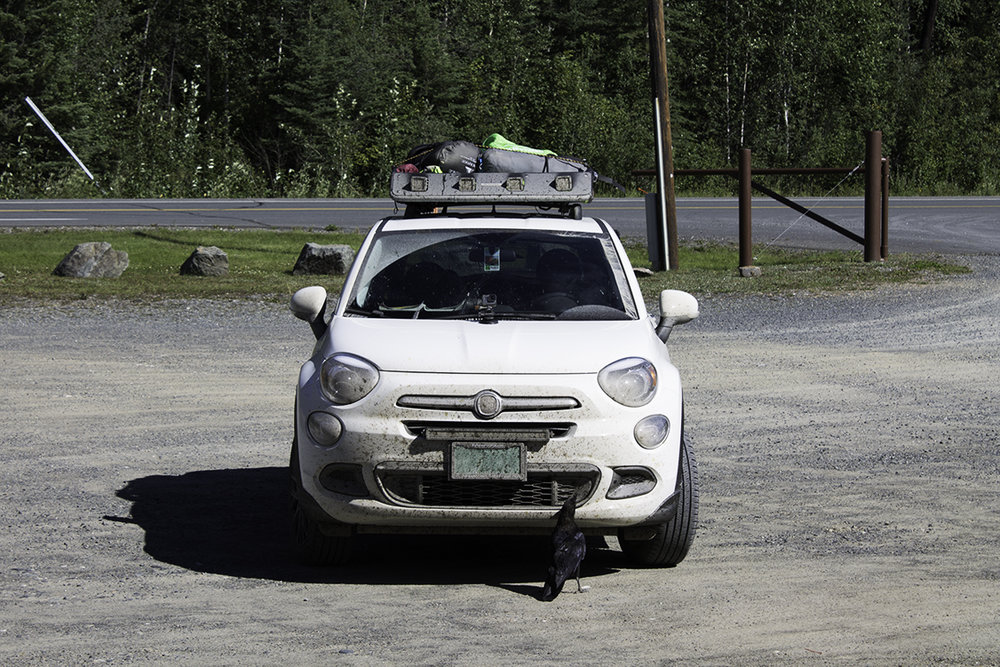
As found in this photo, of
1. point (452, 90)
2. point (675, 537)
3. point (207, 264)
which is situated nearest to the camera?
point (675, 537)

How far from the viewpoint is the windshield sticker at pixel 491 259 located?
7.05 m

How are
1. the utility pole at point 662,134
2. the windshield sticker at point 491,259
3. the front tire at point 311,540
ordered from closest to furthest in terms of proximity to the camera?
the front tire at point 311,540, the windshield sticker at point 491,259, the utility pole at point 662,134

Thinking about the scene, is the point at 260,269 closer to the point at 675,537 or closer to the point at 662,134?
the point at 662,134

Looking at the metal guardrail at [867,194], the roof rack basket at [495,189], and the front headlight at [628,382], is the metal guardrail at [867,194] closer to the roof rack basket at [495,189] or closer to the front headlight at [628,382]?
the roof rack basket at [495,189]

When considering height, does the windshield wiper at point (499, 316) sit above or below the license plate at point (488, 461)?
above

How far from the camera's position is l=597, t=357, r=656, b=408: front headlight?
5.96 meters

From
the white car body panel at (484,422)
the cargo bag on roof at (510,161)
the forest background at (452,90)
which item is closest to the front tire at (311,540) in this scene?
the white car body panel at (484,422)

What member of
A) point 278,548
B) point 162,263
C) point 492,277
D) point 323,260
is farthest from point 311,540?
point 162,263

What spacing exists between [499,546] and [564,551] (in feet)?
4.06

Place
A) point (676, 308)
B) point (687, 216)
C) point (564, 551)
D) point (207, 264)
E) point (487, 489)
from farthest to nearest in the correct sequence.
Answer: point (687, 216)
point (207, 264)
point (676, 308)
point (487, 489)
point (564, 551)

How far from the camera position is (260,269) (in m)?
21.1

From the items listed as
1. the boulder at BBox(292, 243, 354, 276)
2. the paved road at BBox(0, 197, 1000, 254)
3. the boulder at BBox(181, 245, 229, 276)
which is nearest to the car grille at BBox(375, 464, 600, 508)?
the boulder at BBox(292, 243, 354, 276)

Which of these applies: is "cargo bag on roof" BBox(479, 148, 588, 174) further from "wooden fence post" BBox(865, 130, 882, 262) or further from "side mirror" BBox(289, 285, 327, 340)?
"wooden fence post" BBox(865, 130, 882, 262)

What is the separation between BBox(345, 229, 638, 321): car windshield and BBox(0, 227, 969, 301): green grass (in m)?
11.4
